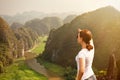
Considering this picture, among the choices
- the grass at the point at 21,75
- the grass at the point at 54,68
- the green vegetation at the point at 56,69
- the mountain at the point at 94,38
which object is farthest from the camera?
the mountain at the point at 94,38

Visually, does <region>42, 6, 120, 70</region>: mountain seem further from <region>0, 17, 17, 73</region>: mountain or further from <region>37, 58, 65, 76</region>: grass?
<region>0, 17, 17, 73</region>: mountain

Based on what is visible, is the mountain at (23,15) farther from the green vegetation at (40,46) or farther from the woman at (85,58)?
the woman at (85,58)

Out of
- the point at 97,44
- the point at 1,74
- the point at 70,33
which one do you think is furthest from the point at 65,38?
the point at 1,74

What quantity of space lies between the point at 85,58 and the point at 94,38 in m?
54.4

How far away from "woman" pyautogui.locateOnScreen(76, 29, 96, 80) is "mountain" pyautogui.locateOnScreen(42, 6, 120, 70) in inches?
1766

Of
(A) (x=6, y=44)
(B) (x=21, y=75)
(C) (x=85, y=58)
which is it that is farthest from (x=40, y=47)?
(C) (x=85, y=58)

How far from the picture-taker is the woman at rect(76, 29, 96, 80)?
5336 mm

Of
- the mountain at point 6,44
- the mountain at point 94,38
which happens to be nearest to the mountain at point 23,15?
the mountain at point 6,44

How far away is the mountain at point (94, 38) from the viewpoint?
2158 inches

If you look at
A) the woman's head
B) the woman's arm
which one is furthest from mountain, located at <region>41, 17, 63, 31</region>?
the woman's arm

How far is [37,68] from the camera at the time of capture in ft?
177

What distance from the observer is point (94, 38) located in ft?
196

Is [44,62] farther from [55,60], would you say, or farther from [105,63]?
[105,63]

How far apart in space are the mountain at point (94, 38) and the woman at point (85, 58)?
44857 millimetres
